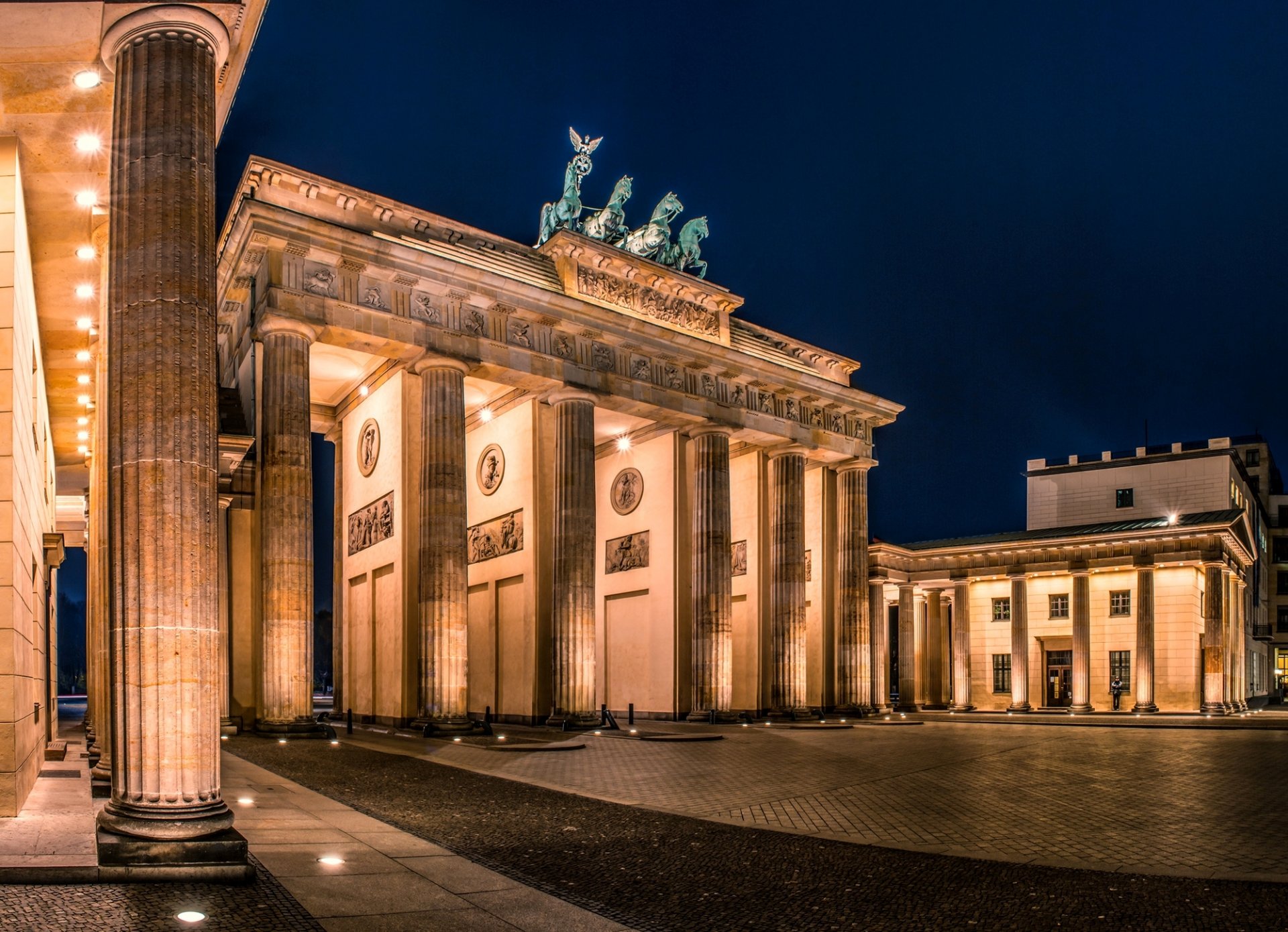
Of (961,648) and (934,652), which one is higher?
(961,648)

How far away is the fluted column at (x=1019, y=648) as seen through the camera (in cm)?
5600

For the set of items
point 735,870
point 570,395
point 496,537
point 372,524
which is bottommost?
point 735,870

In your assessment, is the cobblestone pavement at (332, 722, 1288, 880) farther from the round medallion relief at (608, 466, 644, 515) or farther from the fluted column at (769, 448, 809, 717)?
the round medallion relief at (608, 466, 644, 515)

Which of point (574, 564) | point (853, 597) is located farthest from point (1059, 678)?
point (574, 564)

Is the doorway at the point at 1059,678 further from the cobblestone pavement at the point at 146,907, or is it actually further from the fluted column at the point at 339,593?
the cobblestone pavement at the point at 146,907

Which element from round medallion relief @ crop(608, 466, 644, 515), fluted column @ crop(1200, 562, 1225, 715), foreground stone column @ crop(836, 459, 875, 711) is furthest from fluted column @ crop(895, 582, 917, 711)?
round medallion relief @ crop(608, 466, 644, 515)

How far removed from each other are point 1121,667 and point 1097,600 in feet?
12.7

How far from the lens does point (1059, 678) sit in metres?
61.1

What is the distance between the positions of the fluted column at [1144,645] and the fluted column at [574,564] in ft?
109

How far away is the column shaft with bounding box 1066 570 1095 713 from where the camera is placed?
5419 cm

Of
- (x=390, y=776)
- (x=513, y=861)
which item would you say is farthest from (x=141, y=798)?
(x=390, y=776)

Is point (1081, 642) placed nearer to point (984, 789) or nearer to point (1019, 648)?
point (1019, 648)

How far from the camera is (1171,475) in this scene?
67.5 m

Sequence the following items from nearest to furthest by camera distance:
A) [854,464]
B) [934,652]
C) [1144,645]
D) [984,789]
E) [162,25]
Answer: [162,25], [984,789], [854,464], [1144,645], [934,652]
